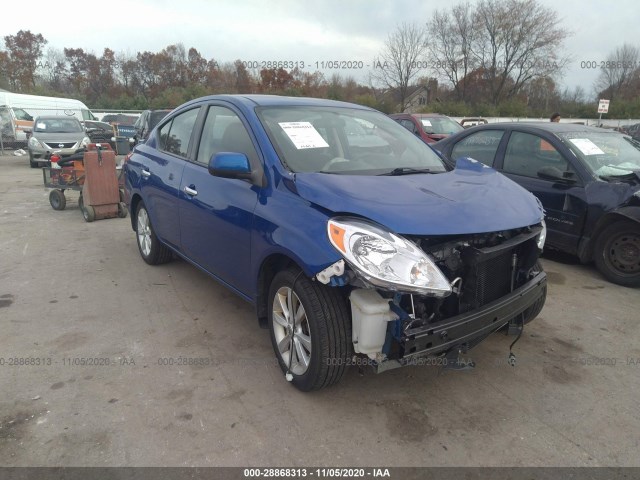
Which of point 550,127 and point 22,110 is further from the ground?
point 22,110

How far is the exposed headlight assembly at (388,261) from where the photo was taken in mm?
2270

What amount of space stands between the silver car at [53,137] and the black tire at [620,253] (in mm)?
14269

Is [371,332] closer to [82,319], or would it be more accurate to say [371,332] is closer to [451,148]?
[82,319]

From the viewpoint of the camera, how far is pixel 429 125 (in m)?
12.0

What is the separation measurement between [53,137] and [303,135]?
14.7 meters

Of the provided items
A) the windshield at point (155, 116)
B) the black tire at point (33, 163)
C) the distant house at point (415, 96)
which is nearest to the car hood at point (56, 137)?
the black tire at point (33, 163)

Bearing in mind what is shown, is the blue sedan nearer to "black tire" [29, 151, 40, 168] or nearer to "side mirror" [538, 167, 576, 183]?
"side mirror" [538, 167, 576, 183]

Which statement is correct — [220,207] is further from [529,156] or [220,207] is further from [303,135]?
[529,156]

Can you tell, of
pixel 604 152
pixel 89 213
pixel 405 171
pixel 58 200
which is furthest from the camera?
pixel 58 200

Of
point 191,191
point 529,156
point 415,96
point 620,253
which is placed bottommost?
point 620,253

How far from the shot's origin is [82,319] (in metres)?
3.90

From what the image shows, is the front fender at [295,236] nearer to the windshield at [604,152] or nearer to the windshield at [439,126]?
the windshield at [604,152]

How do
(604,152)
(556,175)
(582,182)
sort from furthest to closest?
(604,152) → (556,175) → (582,182)

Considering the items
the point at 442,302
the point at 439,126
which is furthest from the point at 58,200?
the point at 439,126
